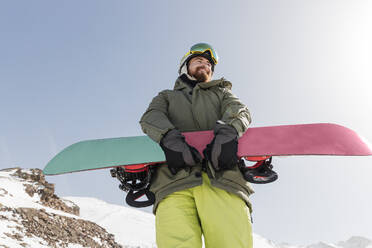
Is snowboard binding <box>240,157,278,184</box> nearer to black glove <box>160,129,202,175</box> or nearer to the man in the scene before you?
the man

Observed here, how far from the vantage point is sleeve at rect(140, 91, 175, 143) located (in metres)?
2.18

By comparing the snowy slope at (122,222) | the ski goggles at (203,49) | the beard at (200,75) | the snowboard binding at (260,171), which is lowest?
the snowy slope at (122,222)

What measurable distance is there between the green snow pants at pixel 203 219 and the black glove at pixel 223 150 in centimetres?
19

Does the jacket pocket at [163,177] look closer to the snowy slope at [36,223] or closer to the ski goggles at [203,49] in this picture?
the ski goggles at [203,49]

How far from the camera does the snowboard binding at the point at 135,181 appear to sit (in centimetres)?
240

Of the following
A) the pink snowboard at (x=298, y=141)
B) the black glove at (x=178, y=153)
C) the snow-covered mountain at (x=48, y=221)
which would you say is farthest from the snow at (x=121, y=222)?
the black glove at (x=178, y=153)

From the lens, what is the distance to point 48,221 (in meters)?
18.8

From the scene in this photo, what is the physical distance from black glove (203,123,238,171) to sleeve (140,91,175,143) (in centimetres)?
37

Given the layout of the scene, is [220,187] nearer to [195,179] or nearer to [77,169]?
[195,179]

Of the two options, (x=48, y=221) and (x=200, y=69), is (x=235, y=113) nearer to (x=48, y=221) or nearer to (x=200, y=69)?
(x=200, y=69)

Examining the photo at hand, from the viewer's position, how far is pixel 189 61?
3.13m

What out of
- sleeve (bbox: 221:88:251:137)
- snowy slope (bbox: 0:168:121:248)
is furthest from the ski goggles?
snowy slope (bbox: 0:168:121:248)

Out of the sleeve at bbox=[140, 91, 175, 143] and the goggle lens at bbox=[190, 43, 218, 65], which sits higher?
the goggle lens at bbox=[190, 43, 218, 65]

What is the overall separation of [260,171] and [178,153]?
83 cm
